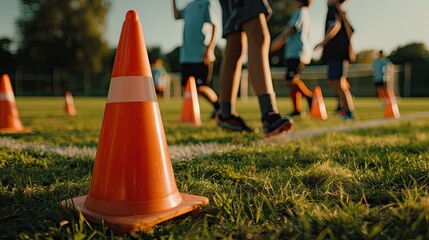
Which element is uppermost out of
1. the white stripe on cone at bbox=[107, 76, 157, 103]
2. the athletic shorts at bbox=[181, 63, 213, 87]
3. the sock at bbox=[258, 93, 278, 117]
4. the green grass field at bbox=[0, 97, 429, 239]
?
the athletic shorts at bbox=[181, 63, 213, 87]

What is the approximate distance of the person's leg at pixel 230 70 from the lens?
395 centimetres

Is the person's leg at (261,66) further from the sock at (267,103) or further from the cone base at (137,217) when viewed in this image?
the cone base at (137,217)

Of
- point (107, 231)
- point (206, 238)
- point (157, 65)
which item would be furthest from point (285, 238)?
point (157, 65)

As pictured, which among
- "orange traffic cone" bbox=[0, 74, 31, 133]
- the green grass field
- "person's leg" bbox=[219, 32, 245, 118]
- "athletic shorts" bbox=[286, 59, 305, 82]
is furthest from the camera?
"athletic shorts" bbox=[286, 59, 305, 82]

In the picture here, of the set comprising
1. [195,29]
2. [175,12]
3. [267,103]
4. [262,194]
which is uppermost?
[175,12]

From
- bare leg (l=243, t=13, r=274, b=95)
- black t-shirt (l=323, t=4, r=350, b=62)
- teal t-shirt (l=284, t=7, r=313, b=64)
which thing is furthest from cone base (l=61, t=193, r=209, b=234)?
teal t-shirt (l=284, t=7, r=313, b=64)

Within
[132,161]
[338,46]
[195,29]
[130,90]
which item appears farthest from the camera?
[338,46]

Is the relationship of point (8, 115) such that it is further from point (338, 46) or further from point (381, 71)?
point (381, 71)

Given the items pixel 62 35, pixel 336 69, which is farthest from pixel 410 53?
pixel 336 69

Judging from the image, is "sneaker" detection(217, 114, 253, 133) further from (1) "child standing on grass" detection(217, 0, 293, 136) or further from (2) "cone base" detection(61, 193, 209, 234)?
(2) "cone base" detection(61, 193, 209, 234)

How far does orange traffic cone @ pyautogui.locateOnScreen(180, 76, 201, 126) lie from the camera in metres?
5.76

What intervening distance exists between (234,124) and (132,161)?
2615 millimetres

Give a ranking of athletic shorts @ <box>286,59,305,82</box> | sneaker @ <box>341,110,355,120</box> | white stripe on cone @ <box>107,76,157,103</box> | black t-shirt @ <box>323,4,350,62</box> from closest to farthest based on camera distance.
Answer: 1. white stripe on cone @ <box>107,76,157,103</box>
2. black t-shirt @ <box>323,4,350,62</box>
3. sneaker @ <box>341,110,355,120</box>
4. athletic shorts @ <box>286,59,305,82</box>

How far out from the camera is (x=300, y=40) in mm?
7000
